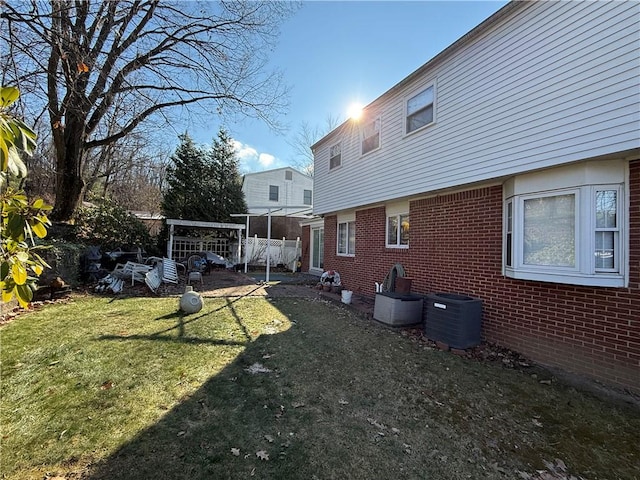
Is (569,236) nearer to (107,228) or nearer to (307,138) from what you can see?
(107,228)

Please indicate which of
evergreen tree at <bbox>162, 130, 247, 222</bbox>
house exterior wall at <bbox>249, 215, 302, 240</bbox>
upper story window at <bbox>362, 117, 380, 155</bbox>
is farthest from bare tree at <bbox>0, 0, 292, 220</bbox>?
house exterior wall at <bbox>249, 215, 302, 240</bbox>

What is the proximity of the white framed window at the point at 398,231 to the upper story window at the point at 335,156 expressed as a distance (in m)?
3.24

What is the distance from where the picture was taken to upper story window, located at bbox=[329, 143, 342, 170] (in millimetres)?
10798

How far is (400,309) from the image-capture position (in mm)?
6484

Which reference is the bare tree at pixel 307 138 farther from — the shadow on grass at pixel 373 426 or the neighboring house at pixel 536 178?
the shadow on grass at pixel 373 426

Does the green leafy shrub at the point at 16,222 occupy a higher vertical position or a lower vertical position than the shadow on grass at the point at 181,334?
higher

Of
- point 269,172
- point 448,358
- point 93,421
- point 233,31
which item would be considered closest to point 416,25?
point 233,31

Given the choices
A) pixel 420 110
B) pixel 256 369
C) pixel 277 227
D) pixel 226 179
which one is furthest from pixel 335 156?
pixel 277 227

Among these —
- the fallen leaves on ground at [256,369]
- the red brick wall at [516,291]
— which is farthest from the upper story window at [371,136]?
the fallen leaves on ground at [256,369]

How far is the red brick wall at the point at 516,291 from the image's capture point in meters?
3.97

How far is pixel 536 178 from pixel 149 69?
27.8ft

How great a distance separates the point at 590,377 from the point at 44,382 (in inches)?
274

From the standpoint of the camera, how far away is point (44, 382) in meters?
3.60

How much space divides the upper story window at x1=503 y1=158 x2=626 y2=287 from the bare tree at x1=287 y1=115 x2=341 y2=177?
2472 centimetres
